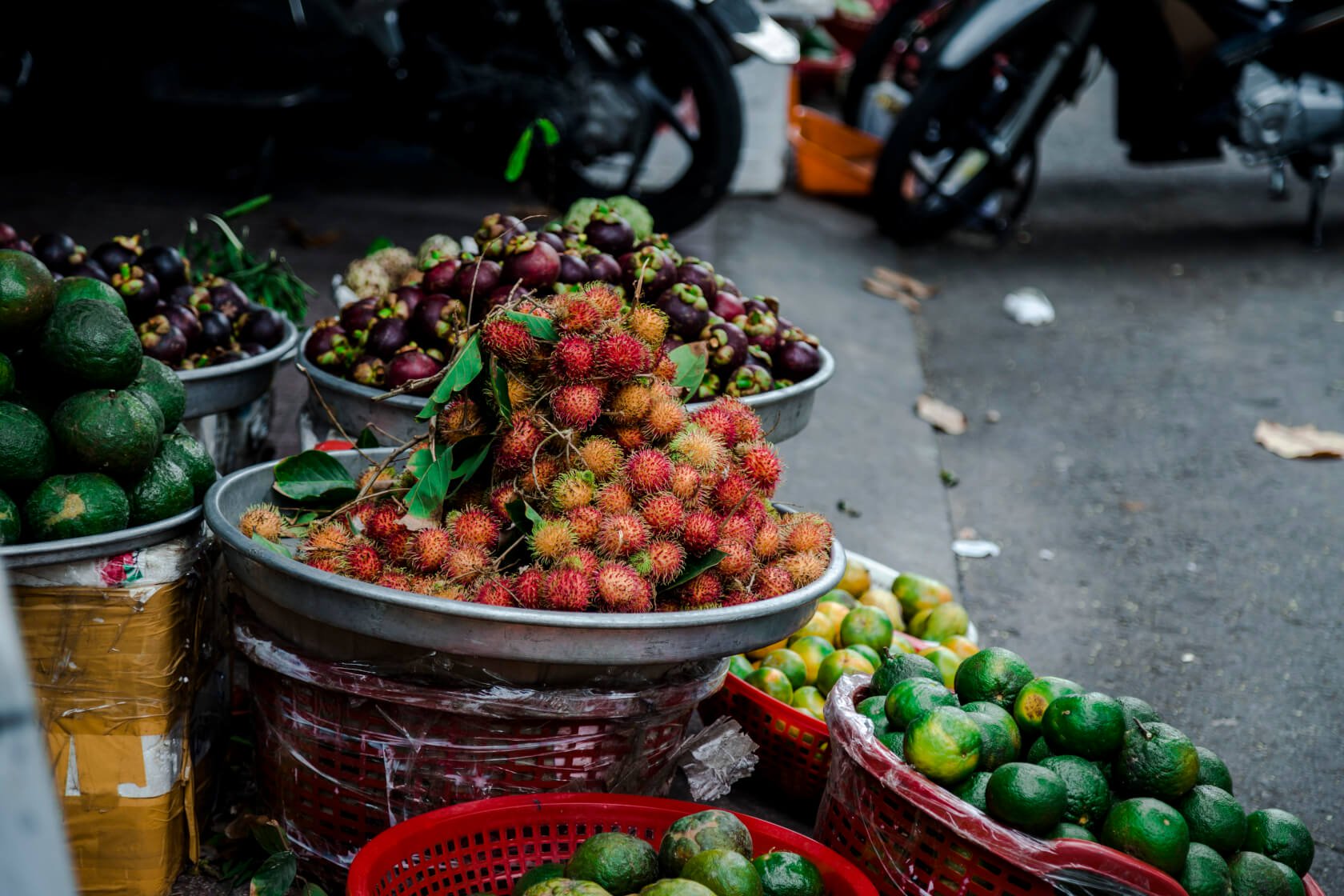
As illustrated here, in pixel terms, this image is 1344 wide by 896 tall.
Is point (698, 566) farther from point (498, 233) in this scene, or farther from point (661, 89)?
point (661, 89)

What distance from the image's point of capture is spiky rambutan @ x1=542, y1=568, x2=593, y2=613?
167 cm

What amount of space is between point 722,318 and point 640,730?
1.17 meters

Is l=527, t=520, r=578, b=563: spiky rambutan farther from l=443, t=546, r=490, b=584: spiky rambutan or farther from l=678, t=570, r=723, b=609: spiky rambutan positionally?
l=678, t=570, r=723, b=609: spiky rambutan

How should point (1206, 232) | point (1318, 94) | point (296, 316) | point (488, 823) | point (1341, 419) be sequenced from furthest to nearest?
1. point (1206, 232)
2. point (1318, 94)
3. point (1341, 419)
4. point (296, 316)
5. point (488, 823)

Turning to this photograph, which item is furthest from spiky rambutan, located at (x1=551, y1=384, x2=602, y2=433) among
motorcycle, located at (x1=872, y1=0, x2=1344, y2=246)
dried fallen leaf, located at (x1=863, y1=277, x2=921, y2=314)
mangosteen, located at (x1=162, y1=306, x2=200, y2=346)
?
motorcycle, located at (x1=872, y1=0, x2=1344, y2=246)

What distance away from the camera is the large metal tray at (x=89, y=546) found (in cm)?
166

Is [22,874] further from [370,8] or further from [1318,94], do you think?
[1318,94]

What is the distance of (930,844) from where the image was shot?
5.71ft

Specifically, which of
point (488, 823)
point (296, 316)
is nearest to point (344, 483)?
point (488, 823)

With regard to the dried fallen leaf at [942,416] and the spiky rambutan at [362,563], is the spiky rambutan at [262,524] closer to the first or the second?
the spiky rambutan at [362,563]

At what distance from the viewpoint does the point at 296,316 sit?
3361 millimetres

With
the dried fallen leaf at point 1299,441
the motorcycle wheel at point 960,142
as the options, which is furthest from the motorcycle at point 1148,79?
the dried fallen leaf at point 1299,441

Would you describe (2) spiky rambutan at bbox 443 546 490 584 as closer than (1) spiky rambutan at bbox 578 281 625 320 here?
Yes

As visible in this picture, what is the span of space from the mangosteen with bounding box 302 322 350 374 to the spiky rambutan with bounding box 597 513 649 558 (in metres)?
1.08
